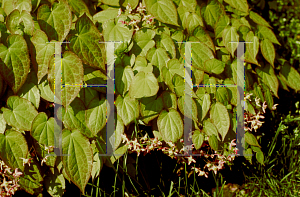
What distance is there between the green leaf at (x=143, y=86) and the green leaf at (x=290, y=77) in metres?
1.18

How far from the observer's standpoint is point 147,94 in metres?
1.39

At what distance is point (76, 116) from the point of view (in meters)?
1.46

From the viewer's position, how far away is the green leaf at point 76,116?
145 centimetres

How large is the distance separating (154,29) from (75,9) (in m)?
0.46

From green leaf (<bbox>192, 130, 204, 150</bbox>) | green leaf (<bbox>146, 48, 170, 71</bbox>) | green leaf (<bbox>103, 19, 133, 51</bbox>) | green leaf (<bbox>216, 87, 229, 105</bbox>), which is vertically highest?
green leaf (<bbox>103, 19, 133, 51</bbox>)

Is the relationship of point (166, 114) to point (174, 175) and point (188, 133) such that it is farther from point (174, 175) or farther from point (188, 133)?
point (174, 175)

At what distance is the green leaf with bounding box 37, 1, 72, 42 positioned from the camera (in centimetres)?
135

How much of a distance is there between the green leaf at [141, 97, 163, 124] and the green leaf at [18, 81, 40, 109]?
22.1 inches

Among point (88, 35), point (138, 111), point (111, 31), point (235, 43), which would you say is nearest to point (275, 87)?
point (235, 43)

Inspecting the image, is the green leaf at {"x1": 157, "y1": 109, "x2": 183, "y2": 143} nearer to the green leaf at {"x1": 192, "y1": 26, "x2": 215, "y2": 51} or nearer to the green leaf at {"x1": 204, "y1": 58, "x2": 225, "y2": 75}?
the green leaf at {"x1": 204, "y1": 58, "x2": 225, "y2": 75}

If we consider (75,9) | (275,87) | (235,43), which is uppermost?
(75,9)

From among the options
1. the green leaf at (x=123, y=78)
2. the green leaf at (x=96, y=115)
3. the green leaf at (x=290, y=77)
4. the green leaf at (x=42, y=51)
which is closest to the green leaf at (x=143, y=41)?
the green leaf at (x=123, y=78)

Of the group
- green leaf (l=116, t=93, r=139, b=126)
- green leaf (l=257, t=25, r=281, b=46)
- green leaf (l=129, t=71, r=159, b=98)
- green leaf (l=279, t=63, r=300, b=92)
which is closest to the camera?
green leaf (l=129, t=71, r=159, b=98)

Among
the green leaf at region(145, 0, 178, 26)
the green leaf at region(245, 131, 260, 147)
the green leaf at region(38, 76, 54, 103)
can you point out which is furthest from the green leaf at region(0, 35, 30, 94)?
the green leaf at region(245, 131, 260, 147)
